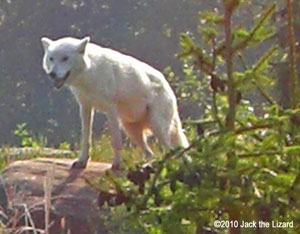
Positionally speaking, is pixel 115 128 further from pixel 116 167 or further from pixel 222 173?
pixel 222 173

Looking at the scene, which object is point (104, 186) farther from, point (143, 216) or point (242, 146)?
point (242, 146)

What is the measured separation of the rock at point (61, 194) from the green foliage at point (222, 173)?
3.52 m

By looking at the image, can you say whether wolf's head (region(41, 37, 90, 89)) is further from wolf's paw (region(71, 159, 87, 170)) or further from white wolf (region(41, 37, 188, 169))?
wolf's paw (region(71, 159, 87, 170))

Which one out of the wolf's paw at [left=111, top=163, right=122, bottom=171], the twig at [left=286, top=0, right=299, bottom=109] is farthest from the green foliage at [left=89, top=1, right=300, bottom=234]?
the wolf's paw at [left=111, top=163, right=122, bottom=171]

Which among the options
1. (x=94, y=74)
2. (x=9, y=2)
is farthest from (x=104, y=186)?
(x=9, y=2)

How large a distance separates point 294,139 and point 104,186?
0.57 m

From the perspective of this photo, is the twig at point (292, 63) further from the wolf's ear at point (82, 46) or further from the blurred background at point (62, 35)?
the blurred background at point (62, 35)

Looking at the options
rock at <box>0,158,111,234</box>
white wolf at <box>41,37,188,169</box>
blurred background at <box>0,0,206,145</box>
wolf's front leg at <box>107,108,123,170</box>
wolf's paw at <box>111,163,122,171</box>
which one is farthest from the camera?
blurred background at <box>0,0,206,145</box>

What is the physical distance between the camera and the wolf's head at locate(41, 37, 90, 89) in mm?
8078

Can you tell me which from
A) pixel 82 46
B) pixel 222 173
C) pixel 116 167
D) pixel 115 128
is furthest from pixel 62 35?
pixel 222 173

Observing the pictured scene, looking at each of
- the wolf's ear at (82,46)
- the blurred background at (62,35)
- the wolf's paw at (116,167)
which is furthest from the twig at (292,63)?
the blurred background at (62,35)

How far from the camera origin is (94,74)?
8336 mm

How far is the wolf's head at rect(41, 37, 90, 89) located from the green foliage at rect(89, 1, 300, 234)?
16.4ft

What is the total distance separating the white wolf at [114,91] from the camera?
8.23 m
